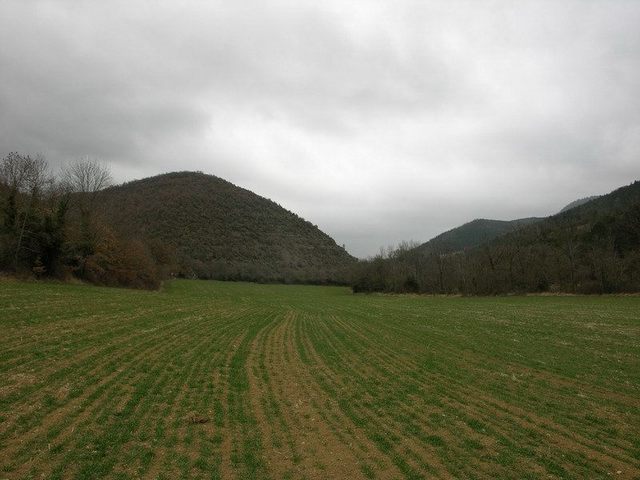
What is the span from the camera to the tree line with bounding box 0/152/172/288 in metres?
37.2

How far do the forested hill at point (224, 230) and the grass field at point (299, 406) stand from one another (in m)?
85.0

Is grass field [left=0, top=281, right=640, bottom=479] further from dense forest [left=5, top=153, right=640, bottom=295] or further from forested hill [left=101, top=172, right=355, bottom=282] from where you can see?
forested hill [left=101, top=172, right=355, bottom=282]

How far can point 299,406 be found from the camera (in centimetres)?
1102

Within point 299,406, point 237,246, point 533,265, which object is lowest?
point 299,406

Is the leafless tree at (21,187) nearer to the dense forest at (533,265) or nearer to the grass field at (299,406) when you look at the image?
the grass field at (299,406)

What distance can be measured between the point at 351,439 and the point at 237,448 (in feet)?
7.89

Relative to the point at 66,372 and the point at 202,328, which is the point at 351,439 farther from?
the point at 202,328

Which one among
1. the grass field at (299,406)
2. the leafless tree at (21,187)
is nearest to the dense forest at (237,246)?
the leafless tree at (21,187)

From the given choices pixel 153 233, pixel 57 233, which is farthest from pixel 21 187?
pixel 153 233

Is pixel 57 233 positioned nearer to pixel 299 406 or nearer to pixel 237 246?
pixel 299 406

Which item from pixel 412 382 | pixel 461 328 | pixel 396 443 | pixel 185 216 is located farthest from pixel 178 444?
pixel 185 216

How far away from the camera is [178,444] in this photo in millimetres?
8086

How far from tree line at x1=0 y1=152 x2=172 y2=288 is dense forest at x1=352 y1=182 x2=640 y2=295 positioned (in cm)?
5812

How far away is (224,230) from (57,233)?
83.8 m
